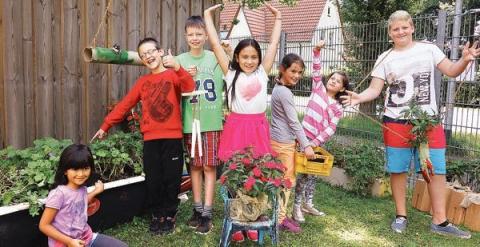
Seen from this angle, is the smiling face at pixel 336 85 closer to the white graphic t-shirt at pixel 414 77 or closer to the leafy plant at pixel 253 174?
the white graphic t-shirt at pixel 414 77

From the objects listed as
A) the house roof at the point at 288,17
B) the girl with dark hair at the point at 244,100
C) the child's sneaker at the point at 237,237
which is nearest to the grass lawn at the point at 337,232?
the child's sneaker at the point at 237,237

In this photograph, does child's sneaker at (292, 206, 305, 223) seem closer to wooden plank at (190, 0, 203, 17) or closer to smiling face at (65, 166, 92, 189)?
smiling face at (65, 166, 92, 189)

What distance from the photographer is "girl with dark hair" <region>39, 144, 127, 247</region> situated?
257 cm

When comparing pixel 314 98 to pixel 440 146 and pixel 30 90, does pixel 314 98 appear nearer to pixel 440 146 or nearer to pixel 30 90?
pixel 440 146

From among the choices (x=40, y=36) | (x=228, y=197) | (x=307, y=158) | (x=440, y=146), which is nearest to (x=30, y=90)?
(x=40, y=36)

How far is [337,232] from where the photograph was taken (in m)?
3.75

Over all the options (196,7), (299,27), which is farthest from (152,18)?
(299,27)

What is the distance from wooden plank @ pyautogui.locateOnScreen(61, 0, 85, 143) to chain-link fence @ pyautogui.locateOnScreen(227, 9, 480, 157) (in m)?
2.59

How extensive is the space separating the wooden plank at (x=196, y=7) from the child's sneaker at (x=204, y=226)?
2464mm

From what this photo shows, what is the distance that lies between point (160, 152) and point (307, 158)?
4.00 ft

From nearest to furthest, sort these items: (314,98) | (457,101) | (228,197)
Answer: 1. (228,197)
2. (314,98)
3. (457,101)

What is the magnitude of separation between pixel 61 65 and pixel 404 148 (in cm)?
316

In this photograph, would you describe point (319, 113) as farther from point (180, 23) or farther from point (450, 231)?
point (180, 23)

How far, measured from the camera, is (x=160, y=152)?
11.4 feet
